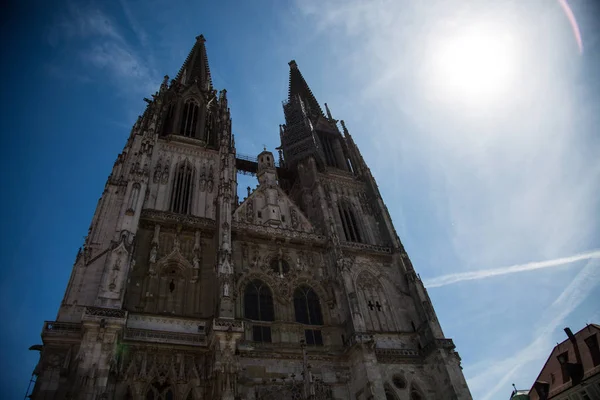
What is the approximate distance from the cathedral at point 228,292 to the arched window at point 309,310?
63 mm

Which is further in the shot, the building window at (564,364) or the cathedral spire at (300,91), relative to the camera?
the cathedral spire at (300,91)

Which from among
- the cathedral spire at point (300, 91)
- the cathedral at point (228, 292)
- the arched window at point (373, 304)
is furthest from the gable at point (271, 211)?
the cathedral spire at point (300, 91)

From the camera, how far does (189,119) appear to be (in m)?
30.7

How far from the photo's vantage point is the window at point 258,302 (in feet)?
64.6

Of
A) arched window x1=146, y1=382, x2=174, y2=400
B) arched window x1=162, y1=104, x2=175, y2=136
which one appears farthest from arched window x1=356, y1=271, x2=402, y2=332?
arched window x1=162, y1=104, x2=175, y2=136

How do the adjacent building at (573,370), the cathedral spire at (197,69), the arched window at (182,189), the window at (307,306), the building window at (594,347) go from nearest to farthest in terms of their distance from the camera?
the window at (307,306) < the arched window at (182,189) < the adjacent building at (573,370) < the building window at (594,347) < the cathedral spire at (197,69)

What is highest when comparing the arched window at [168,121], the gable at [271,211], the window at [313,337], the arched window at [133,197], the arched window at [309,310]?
the arched window at [168,121]

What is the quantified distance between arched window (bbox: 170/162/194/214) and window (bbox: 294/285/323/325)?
27.3ft

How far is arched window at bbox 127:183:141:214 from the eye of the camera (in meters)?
19.8

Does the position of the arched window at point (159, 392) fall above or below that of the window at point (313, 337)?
below

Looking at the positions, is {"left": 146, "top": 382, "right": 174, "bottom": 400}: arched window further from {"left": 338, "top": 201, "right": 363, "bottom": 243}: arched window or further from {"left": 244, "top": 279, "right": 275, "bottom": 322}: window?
{"left": 338, "top": 201, "right": 363, "bottom": 243}: arched window

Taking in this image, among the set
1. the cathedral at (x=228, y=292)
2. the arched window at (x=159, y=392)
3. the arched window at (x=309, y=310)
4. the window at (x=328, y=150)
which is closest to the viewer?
the arched window at (x=159, y=392)

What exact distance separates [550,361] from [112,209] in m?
32.6

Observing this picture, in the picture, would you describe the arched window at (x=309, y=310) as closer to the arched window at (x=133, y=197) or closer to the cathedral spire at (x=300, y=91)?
the arched window at (x=133, y=197)
